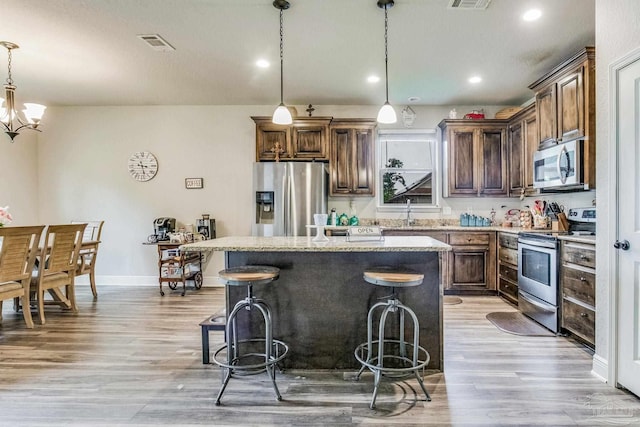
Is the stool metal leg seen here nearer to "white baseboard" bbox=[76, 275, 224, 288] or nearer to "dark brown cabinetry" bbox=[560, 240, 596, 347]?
"dark brown cabinetry" bbox=[560, 240, 596, 347]

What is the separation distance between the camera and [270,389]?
2.34 m

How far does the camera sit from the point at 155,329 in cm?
350

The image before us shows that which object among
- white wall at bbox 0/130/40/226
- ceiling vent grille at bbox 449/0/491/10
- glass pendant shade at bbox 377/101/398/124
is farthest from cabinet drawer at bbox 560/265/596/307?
white wall at bbox 0/130/40/226

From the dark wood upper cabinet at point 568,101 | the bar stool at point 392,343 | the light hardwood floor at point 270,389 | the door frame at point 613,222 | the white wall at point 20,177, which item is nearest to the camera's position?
the light hardwood floor at point 270,389

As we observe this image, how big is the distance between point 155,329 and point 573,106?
4396 mm

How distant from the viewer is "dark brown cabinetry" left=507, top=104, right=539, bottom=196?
433 cm

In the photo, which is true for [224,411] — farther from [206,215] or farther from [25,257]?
[206,215]

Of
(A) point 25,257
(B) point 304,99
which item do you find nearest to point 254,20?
(B) point 304,99

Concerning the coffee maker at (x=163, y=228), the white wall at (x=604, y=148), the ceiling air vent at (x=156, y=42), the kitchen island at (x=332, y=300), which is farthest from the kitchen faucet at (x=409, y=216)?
the ceiling air vent at (x=156, y=42)

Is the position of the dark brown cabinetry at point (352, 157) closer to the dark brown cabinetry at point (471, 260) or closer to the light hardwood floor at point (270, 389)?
the dark brown cabinetry at point (471, 260)

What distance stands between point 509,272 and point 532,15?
274 cm

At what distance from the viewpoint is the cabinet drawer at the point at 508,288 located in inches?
165

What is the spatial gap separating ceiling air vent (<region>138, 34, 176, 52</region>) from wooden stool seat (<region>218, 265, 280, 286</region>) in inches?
93.0

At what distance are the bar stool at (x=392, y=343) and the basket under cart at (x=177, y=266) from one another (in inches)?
124
